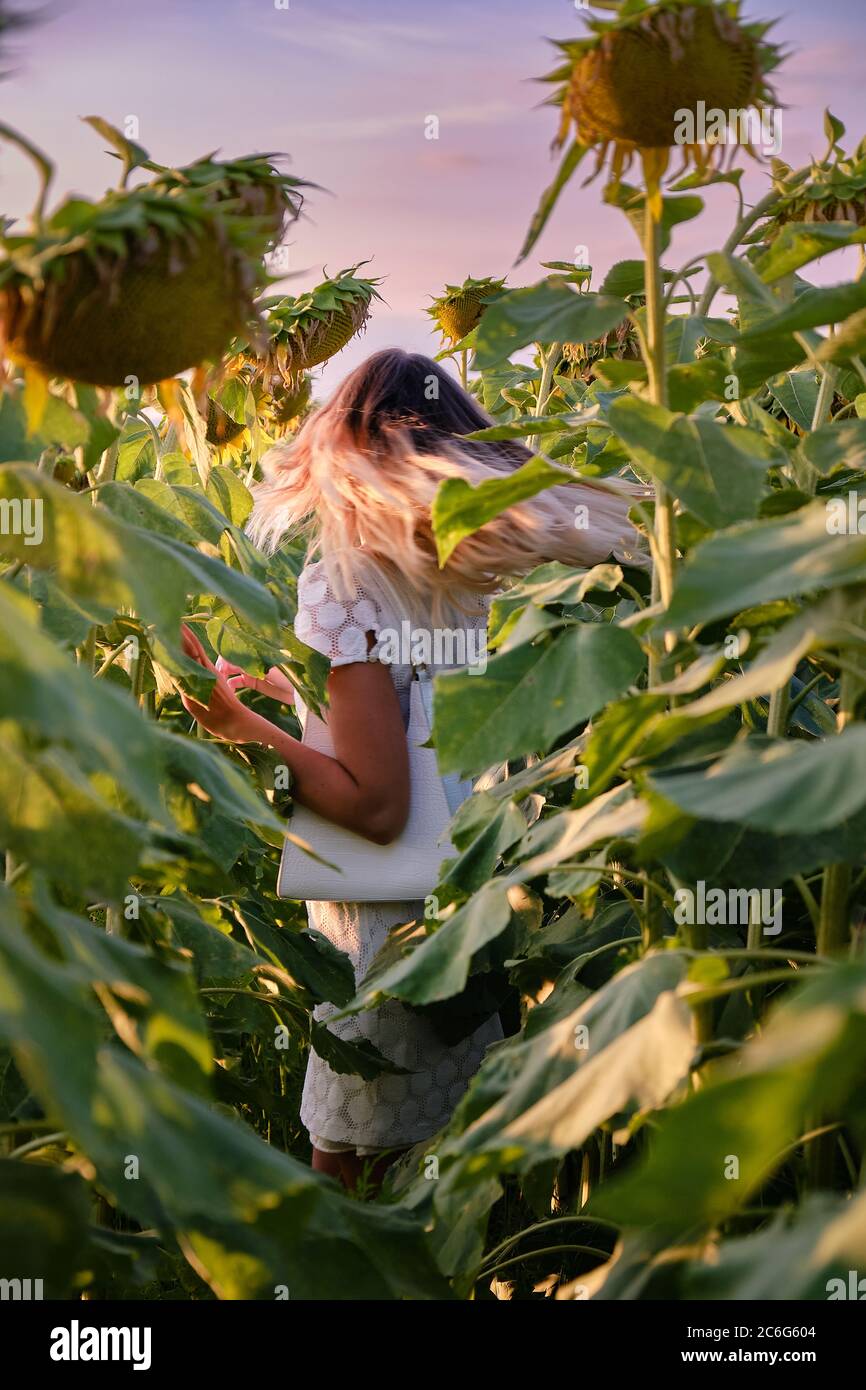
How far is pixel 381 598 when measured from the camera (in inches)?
86.1

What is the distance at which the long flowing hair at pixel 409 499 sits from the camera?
2.07 meters

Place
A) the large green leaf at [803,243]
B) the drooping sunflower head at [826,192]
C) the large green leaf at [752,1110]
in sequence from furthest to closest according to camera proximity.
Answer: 1. the drooping sunflower head at [826,192]
2. the large green leaf at [803,243]
3. the large green leaf at [752,1110]

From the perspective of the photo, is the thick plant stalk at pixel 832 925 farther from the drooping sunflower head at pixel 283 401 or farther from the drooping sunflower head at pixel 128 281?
the drooping sunflower head at pixel 283 401

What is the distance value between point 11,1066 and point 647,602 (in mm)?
964

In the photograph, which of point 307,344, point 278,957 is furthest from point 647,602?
point 307,344

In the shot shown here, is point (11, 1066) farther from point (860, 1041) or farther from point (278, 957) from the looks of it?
point (860, 1041)

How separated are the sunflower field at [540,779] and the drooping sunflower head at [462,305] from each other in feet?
7.12

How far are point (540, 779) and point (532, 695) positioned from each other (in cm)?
23

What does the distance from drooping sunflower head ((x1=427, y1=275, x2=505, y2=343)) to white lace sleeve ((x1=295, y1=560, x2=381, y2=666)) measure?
1.82 m

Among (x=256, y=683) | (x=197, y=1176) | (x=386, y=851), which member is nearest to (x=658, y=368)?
(x=197, y=1176)

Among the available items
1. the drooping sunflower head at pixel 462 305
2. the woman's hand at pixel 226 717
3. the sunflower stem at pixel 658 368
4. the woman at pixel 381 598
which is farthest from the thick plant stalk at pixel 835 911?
the drooping sunflower head at pixel 462 305

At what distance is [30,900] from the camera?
91 centimetres

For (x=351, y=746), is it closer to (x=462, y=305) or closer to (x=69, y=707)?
(x=69, y=707)

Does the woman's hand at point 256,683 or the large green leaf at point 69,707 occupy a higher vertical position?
the woman's hand at point 256,683
